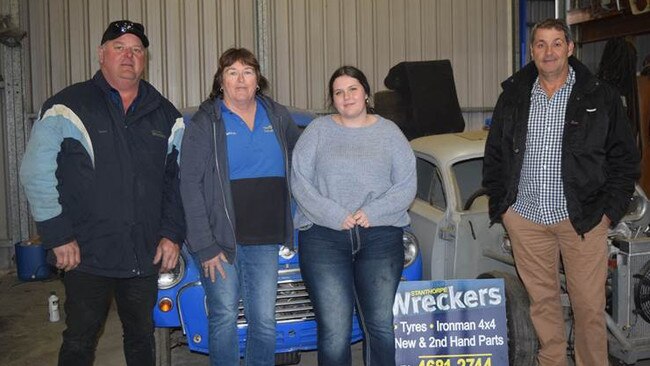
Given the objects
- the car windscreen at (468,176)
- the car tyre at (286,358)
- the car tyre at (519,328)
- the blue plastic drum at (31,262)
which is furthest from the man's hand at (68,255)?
the blue plastic drum at (31,262)

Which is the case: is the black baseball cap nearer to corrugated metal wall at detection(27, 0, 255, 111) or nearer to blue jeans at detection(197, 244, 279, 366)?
blue jeans at detection(197, 244, 279, 366)

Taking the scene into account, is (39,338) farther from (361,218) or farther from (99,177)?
(361,218)

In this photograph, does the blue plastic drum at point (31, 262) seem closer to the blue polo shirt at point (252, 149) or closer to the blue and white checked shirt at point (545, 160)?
the blue polo shirt at point (252, 149)

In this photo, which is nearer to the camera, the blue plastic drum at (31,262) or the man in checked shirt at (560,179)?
the man in checked shirt at (560,179)

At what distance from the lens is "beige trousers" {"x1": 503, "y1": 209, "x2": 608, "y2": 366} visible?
3.71 metres

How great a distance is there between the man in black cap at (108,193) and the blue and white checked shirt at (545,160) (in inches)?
75.6

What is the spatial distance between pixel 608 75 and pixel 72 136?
6.55 metres

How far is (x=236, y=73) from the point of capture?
334 cm

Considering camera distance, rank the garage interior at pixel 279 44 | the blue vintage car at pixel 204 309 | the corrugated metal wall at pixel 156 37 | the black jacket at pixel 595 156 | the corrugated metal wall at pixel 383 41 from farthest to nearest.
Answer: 1. the corrugated metal wall at pixel 383 41
2. the corrugated metal wall at pixel 156 37
3. the garage interior at pixel 279 44
4. the blue vintage car at pixel 204 309
5. the black jacket at pixel 595 156

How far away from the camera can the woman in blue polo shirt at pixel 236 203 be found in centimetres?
329

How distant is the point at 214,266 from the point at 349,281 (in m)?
0.67

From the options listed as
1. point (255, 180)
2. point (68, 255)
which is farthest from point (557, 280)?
point (68, 255)

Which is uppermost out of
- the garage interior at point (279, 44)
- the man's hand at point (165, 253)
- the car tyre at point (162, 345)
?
the garage interior at point (279, 44)

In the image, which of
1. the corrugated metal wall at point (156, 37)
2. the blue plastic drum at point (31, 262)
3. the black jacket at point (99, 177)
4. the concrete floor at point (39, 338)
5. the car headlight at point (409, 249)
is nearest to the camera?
the black jacket at point (99, 177)
